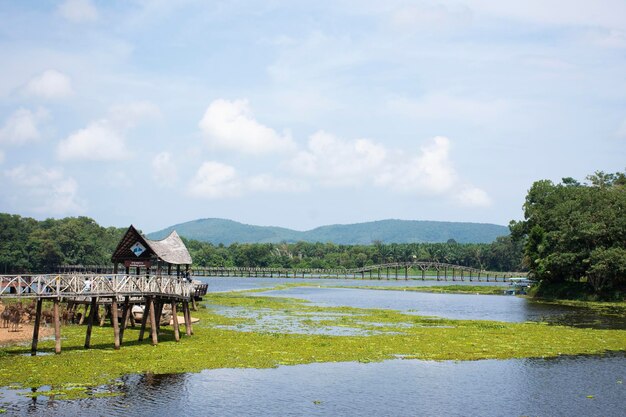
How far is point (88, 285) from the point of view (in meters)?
43.7

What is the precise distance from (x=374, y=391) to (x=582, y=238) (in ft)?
239

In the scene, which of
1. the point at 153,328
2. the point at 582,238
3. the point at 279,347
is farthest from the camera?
the point at 582,238

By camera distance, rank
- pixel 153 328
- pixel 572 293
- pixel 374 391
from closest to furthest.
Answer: pixel 374 391
pixel 153 328
pixel 572 293

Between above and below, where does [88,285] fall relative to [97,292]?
above

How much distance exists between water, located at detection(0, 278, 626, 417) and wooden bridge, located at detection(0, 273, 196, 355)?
31.6ft

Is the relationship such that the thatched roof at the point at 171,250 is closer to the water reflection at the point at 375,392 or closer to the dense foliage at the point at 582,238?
the water reflection at the point at 375,392

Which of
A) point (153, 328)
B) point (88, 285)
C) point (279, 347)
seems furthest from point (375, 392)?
point (88, 285)

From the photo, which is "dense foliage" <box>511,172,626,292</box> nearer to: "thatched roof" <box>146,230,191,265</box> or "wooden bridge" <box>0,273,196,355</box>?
"thatched roof" <box>146,230,191,265</box>

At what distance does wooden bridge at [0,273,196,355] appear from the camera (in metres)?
40.4

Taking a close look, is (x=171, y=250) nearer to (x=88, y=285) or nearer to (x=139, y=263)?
(x=139, y=263)

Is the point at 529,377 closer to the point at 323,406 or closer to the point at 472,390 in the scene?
the point at 472,390

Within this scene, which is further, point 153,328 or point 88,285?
point 153,328

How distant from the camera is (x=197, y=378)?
116ft

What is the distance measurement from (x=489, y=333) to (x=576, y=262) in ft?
157
